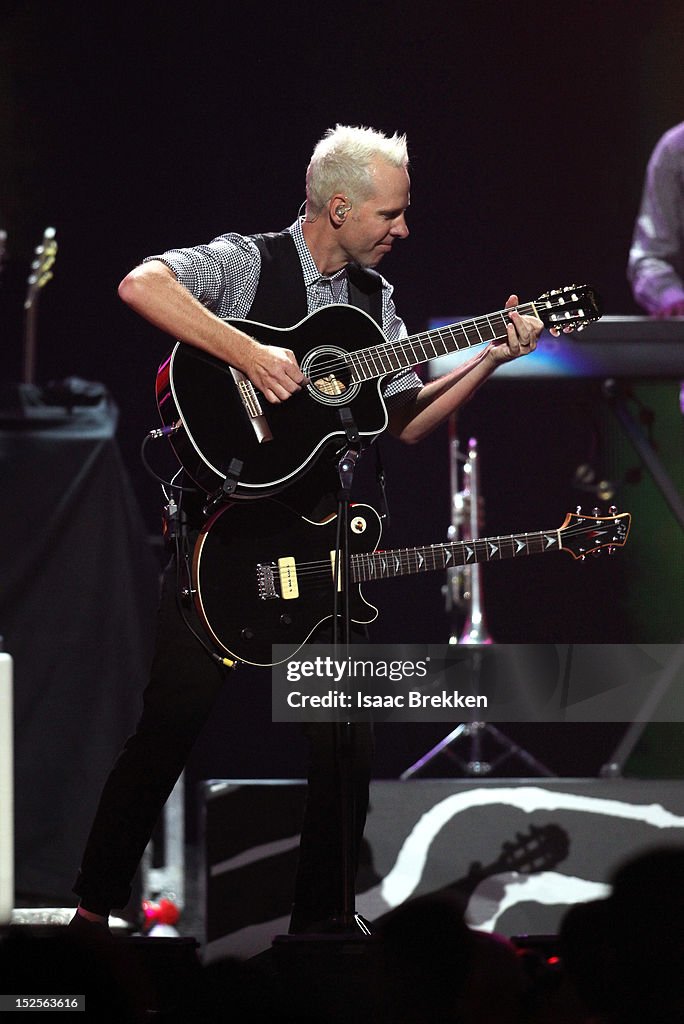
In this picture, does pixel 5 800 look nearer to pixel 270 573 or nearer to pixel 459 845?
pixel 270 573

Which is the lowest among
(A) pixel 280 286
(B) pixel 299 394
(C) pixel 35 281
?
(B) pixel 299 394

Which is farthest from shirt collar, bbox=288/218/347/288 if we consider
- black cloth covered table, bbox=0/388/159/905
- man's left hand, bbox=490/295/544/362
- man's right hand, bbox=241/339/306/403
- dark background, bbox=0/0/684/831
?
black cloth covered table, bbox=0/388/159/905

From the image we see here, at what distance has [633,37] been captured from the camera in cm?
432

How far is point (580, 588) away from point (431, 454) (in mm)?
740

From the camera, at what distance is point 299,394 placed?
10.1ft

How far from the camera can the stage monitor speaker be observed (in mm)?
3787

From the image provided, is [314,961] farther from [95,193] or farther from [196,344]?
[95,193]

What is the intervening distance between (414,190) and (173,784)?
2.23 metres

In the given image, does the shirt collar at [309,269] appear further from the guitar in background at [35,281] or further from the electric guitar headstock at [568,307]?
the guitar in background at [35,281]

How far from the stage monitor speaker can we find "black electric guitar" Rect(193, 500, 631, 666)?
3.03 ft

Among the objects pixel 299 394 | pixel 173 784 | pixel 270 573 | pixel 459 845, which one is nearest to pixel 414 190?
pixel 299 394

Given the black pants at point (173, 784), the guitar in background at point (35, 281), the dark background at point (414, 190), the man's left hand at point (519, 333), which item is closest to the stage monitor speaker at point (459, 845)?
the dark background at point (414, 190)

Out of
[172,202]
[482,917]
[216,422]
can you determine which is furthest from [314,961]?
[172,202]

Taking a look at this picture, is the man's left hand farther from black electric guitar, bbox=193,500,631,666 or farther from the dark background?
the dark background
